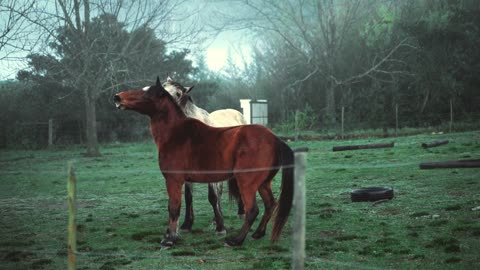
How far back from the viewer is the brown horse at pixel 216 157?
21.3ft

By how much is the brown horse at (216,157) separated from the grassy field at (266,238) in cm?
43

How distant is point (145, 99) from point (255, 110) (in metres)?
23.7

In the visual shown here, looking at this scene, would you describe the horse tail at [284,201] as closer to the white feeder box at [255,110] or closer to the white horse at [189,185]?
the white horse at [189,185]

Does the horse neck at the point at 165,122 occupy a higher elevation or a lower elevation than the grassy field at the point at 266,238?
higher

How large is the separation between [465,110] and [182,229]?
2125cm

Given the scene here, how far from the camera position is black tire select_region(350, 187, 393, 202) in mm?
9016

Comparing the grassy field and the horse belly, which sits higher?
the horse belly

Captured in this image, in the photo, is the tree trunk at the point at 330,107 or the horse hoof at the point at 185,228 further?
the tree trunk at the point at 330,107

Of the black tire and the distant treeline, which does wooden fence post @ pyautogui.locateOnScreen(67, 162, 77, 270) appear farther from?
the distant treeline

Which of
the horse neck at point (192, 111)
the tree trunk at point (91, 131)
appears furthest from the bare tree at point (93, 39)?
the horse neck at point (192, 111)

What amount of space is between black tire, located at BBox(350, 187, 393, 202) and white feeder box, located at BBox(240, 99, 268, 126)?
67.9 feet

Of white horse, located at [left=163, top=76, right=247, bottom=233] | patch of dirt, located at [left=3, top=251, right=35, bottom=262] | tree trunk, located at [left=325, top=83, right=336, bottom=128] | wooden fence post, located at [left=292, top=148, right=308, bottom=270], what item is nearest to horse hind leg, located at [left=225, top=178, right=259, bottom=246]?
white horse, located at [left=163, top=76, right=247, bottom=233]

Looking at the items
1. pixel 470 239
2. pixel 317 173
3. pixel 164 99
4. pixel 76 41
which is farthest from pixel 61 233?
→ pixel 76 41

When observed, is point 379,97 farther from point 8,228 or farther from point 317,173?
point 8,228
